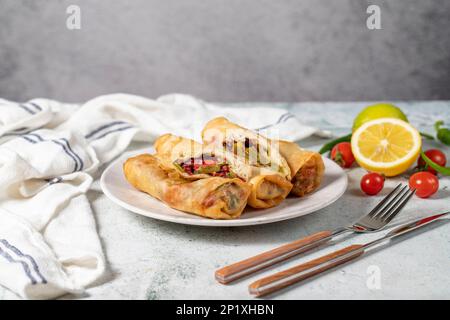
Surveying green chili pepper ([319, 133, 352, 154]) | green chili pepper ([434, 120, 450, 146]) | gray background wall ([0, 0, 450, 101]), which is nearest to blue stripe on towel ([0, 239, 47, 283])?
green chili pepper ([319, 133, 352, 154])

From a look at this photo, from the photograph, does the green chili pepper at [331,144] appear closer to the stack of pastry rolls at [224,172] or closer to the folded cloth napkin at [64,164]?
the folded cloth napkin at [64,164]

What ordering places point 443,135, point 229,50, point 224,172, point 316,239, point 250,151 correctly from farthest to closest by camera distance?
point 229,50, point 443,135, point 250,151, point 224,172, point 316,239

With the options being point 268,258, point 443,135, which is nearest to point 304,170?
point 268,258

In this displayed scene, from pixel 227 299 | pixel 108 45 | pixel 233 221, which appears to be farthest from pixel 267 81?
pixel 227 299

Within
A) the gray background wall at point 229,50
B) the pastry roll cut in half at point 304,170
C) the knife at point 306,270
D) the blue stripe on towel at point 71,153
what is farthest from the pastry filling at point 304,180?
the gray background wall at point 229,50

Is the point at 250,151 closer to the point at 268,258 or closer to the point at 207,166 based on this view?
the point at 207,166

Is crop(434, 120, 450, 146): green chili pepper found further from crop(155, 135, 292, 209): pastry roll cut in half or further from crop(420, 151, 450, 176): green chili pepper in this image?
crop(155, 135, 292, 209): pastry roll cut in half

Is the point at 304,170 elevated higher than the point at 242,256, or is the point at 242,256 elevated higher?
the point at 304,170
